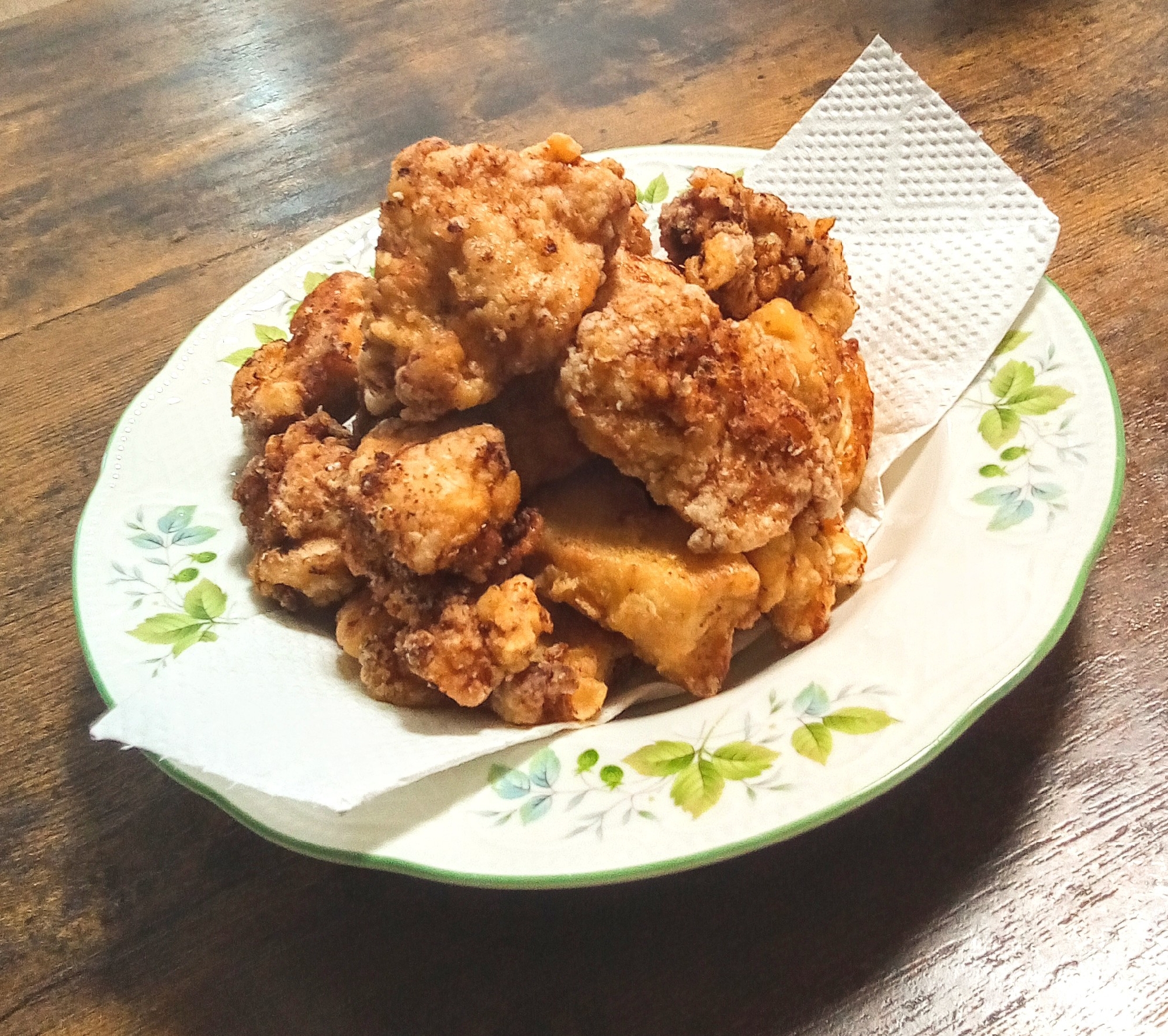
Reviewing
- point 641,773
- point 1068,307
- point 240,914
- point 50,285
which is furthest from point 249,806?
point 50,285

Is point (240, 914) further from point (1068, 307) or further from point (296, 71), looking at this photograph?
point (296, 71)

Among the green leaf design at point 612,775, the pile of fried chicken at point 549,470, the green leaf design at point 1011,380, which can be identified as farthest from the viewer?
the green leaf design at point 1011,380

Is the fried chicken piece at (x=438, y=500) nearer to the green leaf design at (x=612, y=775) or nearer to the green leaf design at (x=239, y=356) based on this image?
the green leaf design at (x=612, y=775)

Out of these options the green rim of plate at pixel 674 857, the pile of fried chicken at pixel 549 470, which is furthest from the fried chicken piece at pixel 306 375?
the green rim of plate at pixel 674 857

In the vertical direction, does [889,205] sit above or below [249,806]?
above

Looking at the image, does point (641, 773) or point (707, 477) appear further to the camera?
point (707, 477)

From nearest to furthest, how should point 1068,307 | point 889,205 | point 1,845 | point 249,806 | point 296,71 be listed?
1. point 249,806
2. point 1,845
3. point 1068,307
4. point 889,205
5. point 296,71
